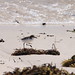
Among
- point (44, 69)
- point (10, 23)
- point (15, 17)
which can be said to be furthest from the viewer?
point (15, 17)

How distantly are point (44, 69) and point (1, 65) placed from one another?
137cm

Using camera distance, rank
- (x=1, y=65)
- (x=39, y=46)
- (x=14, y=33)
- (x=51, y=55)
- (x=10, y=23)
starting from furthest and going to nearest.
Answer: (x=10, y=23) < (x=14, y=33) < (x=39, y=46) < (x=51, y=55) < (x=1, y=65)

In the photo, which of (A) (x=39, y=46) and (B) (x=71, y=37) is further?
(B) (x=71, y=37)

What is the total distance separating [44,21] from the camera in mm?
19609

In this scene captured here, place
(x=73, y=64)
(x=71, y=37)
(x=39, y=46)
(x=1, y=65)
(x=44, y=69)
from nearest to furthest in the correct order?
(x=44, y=69)
(x=1, y=65)
(x=73, y=64)
(x=39, y=46)
(x=71, y=37)

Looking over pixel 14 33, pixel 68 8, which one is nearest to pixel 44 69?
pixel 14 33

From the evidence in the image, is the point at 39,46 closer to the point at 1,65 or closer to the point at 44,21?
the point at 1,65

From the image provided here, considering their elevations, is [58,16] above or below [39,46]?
above

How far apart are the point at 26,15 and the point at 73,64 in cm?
1299

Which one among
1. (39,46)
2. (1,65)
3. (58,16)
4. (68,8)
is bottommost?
(1,65)

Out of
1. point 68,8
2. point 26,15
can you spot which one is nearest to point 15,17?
point 26,15

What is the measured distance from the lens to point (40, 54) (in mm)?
9523

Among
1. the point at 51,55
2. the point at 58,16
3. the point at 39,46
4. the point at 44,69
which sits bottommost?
the point at 44,69

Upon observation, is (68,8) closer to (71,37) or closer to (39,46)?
(71,37)
